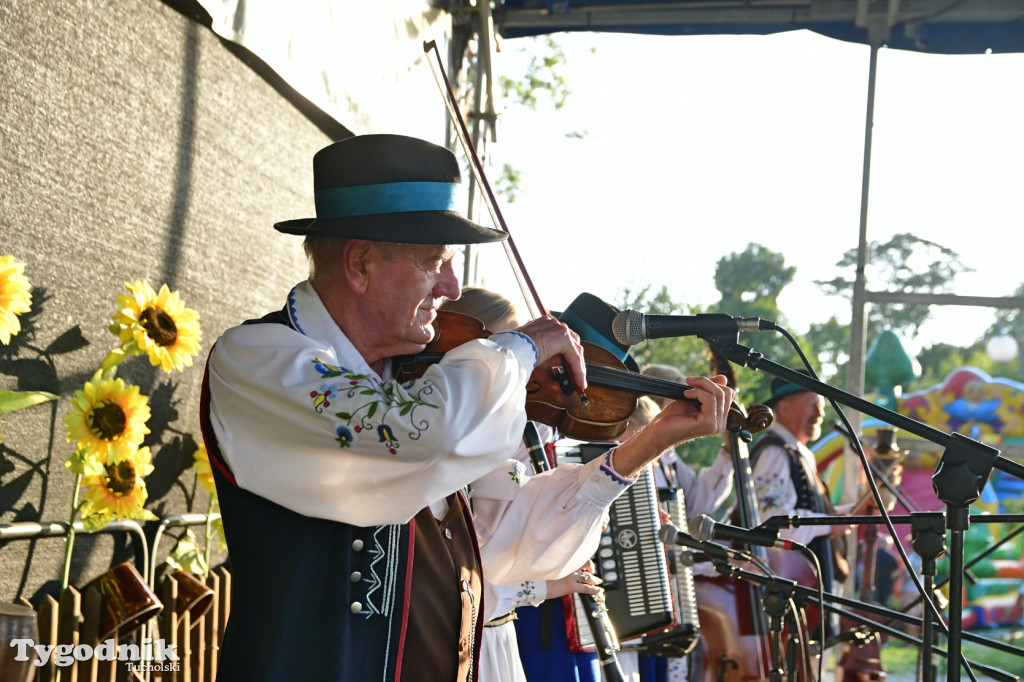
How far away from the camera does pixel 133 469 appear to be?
224 cm

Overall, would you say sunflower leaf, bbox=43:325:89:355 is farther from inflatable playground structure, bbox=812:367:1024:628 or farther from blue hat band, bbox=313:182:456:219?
inflatable playground structure, bbox=812:367:1024:628

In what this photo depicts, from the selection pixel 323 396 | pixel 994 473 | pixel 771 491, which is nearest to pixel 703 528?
pixel 323 396

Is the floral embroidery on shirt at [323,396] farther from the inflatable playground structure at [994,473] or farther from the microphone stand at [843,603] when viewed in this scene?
the inflatable playground structure at [994,473]

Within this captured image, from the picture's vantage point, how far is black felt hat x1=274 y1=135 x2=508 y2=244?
170 cm

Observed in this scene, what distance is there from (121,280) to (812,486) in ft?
12.4

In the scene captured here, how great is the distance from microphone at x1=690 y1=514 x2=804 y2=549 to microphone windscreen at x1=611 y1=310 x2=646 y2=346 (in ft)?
1.98

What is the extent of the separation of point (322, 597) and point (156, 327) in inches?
39.0

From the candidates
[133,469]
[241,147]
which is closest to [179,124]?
[241,147]

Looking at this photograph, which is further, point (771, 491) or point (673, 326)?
point (771, 491)

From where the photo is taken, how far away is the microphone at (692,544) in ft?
8.11

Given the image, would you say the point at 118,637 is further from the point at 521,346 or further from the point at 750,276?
the point at 750,276

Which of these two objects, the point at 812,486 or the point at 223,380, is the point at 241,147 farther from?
the point at 812,486

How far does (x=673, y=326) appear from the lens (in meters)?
1.90

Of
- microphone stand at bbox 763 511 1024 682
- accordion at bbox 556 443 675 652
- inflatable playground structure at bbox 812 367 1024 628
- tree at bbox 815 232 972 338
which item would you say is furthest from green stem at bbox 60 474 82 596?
tree at bbox 815 232 972 338
